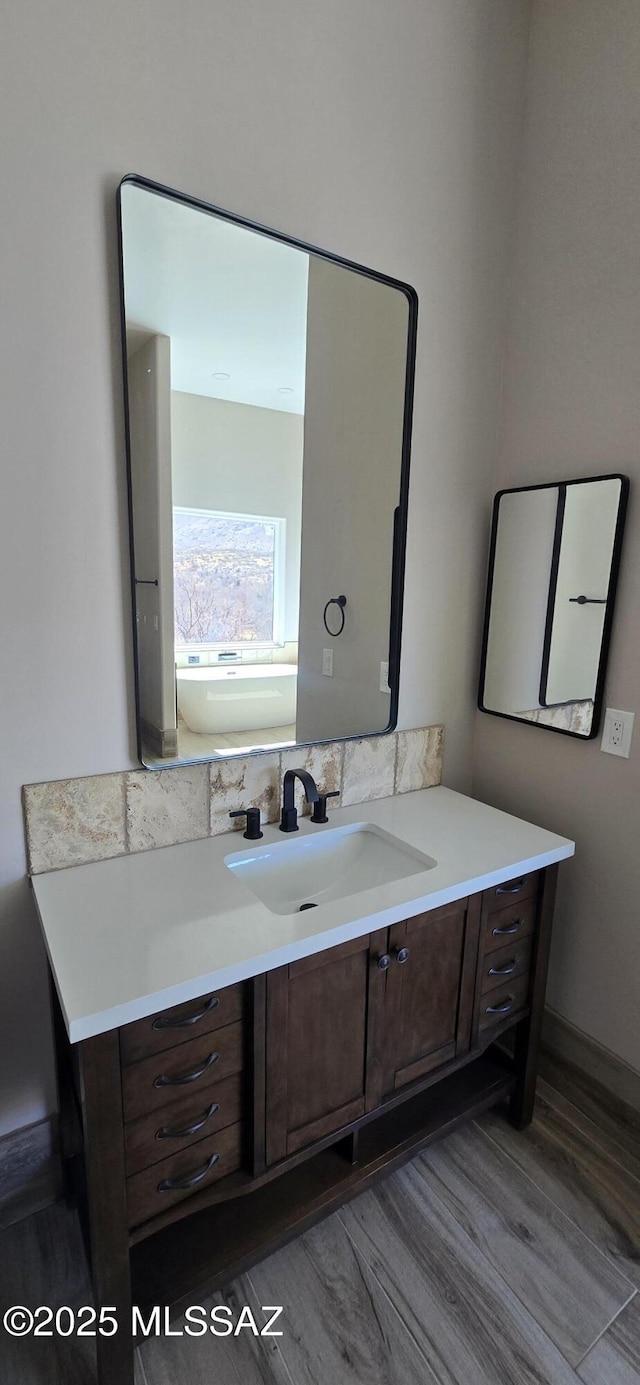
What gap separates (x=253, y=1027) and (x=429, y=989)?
461 millimetres

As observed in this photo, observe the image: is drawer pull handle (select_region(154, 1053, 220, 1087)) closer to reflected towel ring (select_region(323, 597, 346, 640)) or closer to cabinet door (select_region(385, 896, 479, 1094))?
cabinet door (select_region(385, 896, 479, 1094))

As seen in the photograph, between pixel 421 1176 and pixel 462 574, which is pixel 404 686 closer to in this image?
pixel 462 574

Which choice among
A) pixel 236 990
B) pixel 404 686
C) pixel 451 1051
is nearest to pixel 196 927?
pixel 236 990

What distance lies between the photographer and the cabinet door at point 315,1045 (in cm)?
113

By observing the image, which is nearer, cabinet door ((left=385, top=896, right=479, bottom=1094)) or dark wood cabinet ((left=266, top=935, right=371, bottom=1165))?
dark wood cabinet ((left=266, top=935, right=371, bottom=1165))

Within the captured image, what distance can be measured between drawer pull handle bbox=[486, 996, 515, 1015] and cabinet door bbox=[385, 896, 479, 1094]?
8 cm

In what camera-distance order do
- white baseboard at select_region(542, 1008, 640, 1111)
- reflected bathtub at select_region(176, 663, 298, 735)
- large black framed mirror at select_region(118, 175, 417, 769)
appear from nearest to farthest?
large black framed mirror at select_region(118, 175, 417, 769) → reflected bathtub at select_region(176, 663, 298, 735) → white baseboard at select_region(542, 1008, 640, 1111)

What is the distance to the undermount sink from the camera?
145 centimetres

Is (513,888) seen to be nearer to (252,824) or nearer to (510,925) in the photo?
(510,925)

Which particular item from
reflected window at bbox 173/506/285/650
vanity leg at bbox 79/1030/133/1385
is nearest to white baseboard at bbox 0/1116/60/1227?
vanity leg at bbox 79/1030/133/1385

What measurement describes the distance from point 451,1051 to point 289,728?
0.86 meters

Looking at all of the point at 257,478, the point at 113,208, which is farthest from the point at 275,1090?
the point at 113,208

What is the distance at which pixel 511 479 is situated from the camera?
185cm

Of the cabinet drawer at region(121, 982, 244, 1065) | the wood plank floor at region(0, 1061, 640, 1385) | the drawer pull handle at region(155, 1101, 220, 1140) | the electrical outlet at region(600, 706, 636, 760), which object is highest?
the electrical outlet at region(600, 706, 636, 760)
